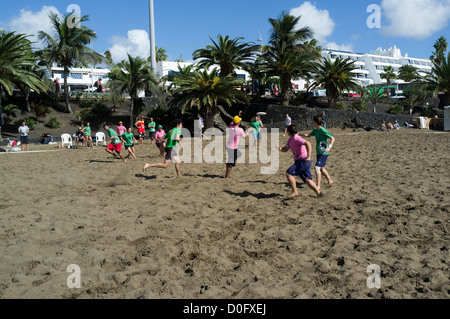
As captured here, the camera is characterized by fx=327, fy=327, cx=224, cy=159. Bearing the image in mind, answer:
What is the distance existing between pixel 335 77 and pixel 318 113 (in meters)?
6.27

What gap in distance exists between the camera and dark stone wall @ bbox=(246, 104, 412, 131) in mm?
25609

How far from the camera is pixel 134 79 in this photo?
1045 inches

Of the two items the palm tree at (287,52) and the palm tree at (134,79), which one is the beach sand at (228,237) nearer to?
the palm tree at (134,79)

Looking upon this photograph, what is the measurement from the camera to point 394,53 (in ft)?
334

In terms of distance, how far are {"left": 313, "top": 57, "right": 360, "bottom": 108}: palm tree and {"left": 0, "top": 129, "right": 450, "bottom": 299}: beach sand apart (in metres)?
22.9

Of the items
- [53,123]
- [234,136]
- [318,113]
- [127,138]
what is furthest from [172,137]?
[53,123]

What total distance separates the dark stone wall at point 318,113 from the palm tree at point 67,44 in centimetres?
1554

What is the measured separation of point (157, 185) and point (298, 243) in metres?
4.69

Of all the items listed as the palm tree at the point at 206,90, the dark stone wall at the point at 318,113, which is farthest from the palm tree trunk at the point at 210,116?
the dark stone wall at the point at 318,113

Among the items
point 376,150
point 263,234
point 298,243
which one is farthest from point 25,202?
point 376,150

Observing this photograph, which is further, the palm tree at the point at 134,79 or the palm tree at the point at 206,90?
the palm tree at the point at 134,79

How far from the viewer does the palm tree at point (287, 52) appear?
2777cm

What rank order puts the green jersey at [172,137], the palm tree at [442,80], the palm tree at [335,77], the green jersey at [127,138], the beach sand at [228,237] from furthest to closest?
the palm tree at [442,80] < the palm tree at [335,77] < the green jersey at [127,138] < the green jersey at [172,137] < the beach sand at [228,237]

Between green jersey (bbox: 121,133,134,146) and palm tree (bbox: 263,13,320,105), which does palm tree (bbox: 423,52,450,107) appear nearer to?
palm tree (bbox: 263,13,320,105)
